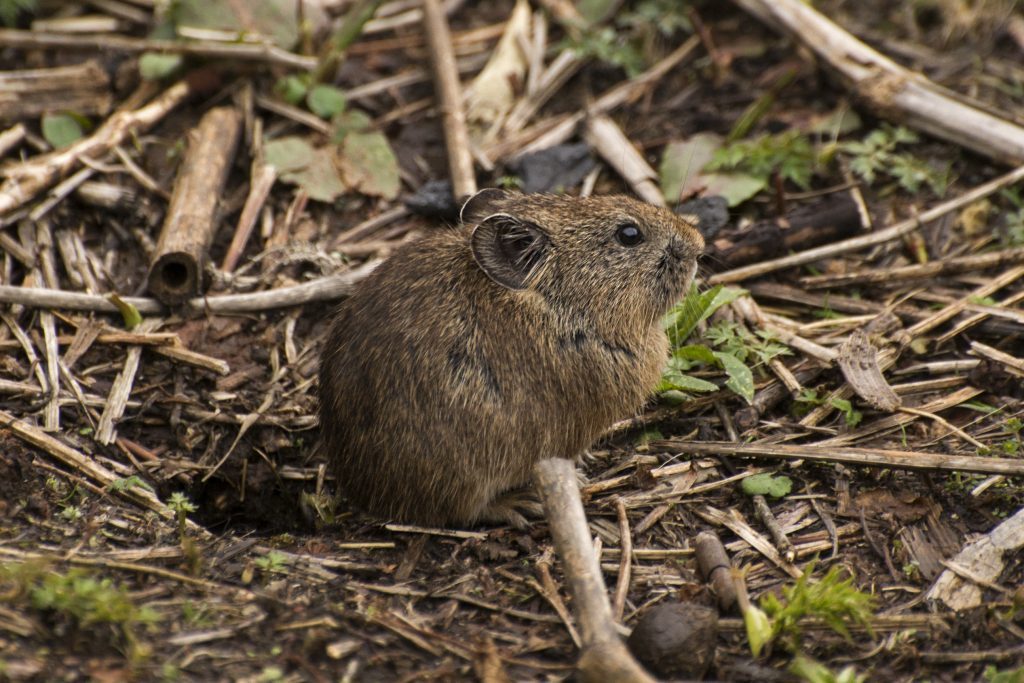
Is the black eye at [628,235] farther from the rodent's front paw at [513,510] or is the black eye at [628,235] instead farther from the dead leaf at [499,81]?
the dead leaf at [499,81]

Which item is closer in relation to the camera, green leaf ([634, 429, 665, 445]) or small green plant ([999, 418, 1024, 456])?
small green plant ([999, 418, 1024, 456])

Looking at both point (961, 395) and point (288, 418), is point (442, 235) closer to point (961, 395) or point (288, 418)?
point (288, 418)

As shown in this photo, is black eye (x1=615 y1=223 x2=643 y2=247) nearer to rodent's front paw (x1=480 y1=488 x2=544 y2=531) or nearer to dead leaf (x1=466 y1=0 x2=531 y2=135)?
rodent's front paw (x1=480 y1=488 x2=544 y2=531)

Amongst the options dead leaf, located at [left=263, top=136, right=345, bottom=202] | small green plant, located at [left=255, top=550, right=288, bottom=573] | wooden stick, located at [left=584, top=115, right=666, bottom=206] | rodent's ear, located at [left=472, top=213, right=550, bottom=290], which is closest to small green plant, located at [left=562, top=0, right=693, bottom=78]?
wooden stick, located at [left=584, top=115, right=666, bottom=206]

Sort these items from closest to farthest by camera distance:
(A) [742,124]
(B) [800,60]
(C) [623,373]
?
(C) [623,373] → (A) [742,124] → (B) [800,60]

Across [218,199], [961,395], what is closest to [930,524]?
[961,395]

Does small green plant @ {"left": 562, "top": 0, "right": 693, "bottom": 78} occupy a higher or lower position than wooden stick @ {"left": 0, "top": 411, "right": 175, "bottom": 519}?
higher

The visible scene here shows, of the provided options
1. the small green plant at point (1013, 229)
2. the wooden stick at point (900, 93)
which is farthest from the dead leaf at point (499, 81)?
the small green plant at point (1013, 229)
